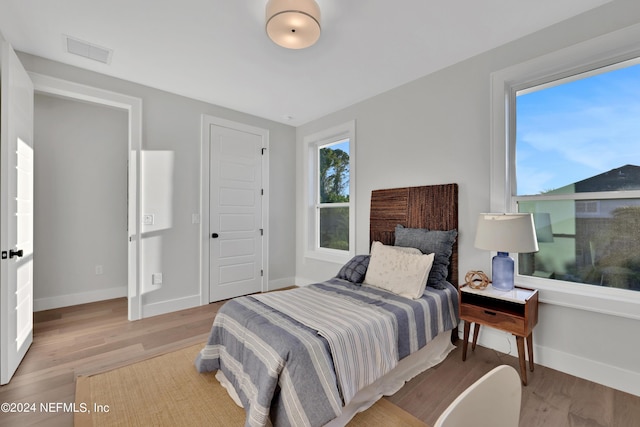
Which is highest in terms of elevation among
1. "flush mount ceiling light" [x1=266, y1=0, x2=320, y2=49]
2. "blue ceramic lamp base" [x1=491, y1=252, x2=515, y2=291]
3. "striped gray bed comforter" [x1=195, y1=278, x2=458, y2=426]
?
"flush mount ceiling light" [x1=266, y1=0, x2=320, y2=49]

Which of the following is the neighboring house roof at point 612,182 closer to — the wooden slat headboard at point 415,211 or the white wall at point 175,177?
the wooden slat headboard at point 415,211

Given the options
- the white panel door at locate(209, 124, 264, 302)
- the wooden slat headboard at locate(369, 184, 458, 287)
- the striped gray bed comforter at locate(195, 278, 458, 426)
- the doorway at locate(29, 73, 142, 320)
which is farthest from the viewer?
the white panel door at locate(209, 124, 264, 302)

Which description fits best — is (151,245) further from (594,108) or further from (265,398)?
(594,108)

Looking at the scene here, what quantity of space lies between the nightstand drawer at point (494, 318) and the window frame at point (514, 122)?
0.43 meters

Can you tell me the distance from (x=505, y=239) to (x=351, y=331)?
1.30 meters

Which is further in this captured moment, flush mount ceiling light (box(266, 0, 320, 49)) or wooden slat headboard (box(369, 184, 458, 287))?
wooden slat headboard (box(369, 184, 458, 287))

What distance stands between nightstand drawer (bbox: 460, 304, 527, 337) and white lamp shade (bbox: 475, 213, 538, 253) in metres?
0.48

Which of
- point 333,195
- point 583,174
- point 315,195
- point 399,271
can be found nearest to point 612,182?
point 583,174

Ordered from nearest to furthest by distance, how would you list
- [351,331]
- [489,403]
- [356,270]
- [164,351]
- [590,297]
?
[489,403] < [351,331] < [590,297] < [164,351] < [356,270]

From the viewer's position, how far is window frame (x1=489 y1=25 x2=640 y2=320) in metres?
1.87

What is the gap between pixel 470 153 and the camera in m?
2.56

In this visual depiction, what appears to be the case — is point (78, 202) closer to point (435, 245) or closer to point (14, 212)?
point (14, 212)

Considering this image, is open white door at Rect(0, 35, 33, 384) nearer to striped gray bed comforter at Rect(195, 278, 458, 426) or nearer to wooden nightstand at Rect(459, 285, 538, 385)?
striped gray bed comforter at Rect(195, 278, 458, 426)

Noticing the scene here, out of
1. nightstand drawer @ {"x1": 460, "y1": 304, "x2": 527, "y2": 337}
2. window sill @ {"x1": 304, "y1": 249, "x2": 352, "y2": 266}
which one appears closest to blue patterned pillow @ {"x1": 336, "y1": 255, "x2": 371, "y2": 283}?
window sill @ {"x1": 304, "y1": 249, "x2": 352, "y2": 266}
